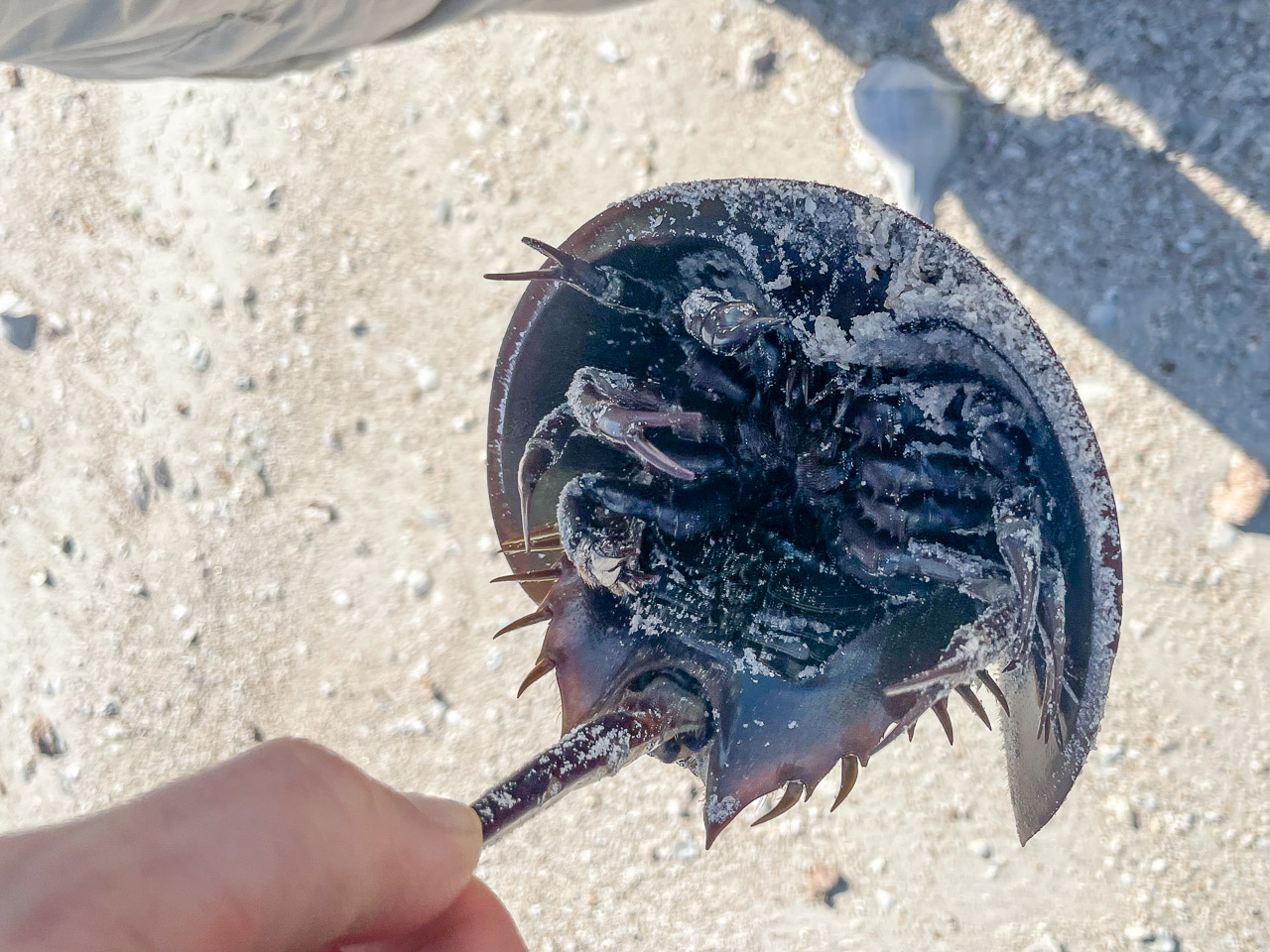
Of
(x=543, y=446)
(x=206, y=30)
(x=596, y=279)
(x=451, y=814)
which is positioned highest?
(x=206, y=30)

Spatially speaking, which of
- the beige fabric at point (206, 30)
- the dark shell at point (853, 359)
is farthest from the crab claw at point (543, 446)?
the beige fabric at point (206, 30)

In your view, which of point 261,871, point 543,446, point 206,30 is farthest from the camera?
point 206,30

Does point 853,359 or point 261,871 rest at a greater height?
point 853,359

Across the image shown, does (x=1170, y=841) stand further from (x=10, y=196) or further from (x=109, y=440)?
(x=10, y=196)

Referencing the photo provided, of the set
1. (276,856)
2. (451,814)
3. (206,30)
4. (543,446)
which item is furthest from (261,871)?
(206,30)

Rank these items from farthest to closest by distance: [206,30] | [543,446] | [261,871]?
[206,30] < [543,446] < [261,871]

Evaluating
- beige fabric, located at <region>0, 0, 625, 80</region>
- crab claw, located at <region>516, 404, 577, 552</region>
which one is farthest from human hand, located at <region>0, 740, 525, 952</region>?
beige fabric, located at <region>0, 0, 625, 80</region>

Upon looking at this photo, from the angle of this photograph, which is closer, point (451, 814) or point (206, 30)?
point (451, 814)

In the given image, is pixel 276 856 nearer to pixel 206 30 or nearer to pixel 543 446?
pixel 543 446

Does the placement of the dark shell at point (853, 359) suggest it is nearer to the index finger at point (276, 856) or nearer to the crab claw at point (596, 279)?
the crab claw at point (596, 279)
